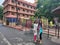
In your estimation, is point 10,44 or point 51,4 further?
point 51,4

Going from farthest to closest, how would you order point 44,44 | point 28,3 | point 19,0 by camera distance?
point 28,3 < point 19,0 < point 44,44

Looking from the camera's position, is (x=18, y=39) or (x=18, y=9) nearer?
(x=18, y=39)

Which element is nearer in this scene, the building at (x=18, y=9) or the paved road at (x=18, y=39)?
the paved road at (x=18, y=39)

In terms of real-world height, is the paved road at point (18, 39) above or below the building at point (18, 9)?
below

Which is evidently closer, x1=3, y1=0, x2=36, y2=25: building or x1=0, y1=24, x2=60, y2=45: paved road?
x1=0, y1=24, x2=60, y2=45: paved road

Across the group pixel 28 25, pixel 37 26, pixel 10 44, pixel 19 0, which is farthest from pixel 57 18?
A: pixel 19 0

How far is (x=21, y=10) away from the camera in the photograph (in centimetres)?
4788

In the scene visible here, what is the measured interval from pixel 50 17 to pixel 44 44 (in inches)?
983

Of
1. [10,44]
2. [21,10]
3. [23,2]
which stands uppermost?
[23,2]

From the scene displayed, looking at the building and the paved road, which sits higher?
the building

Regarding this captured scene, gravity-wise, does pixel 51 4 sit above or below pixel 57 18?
above

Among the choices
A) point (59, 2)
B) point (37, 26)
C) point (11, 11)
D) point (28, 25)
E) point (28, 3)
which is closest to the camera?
point (37, 26)

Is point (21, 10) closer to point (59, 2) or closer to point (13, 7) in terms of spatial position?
point (13, 7)

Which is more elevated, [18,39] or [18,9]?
[18,9]
